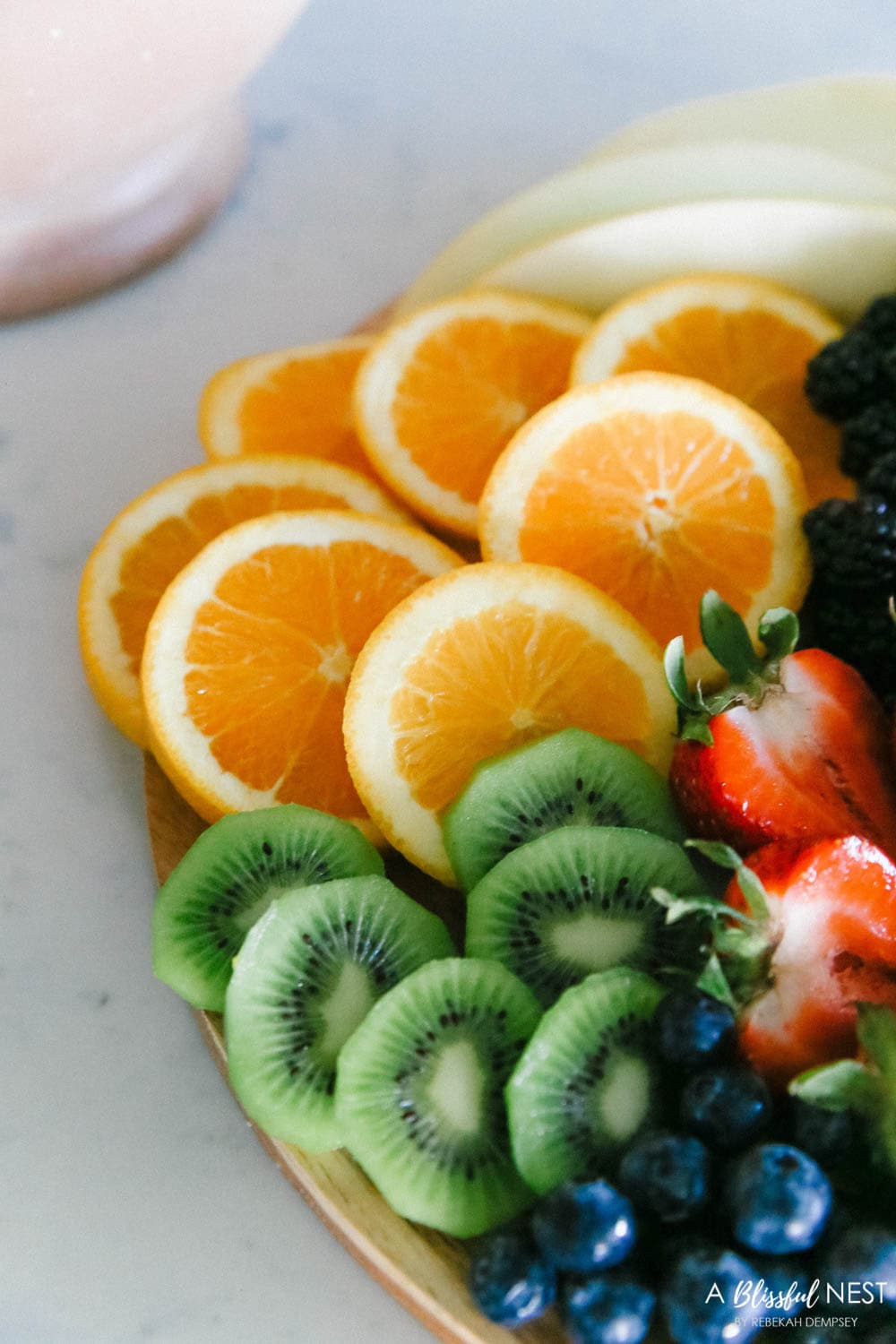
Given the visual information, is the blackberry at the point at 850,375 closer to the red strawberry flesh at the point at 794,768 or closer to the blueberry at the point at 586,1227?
the red strawberry flesh at the point at 794,768

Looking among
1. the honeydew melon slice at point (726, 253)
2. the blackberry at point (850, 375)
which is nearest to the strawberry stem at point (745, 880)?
the blackberry at point (850, 375)

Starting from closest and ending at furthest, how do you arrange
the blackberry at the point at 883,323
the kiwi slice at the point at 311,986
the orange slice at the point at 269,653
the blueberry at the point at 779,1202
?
the blueberry at the point at 779,1202 → the kiwi slice at the point at 311,986 → the orange slice at the point at 269,653 → the blackberry at the point at 883,323

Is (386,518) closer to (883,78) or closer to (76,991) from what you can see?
(76,991)

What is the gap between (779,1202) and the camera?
1.99 ft

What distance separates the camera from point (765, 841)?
802 mm

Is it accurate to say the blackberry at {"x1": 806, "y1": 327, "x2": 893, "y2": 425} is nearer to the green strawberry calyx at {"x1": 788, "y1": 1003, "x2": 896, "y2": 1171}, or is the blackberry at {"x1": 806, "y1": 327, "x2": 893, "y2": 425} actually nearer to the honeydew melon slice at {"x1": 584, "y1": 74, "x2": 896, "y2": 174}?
the honeydew melon slice at {"x1": 584, "y1": 74, "x2": 896, "y2": 174}

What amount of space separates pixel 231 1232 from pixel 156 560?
48 centimetres

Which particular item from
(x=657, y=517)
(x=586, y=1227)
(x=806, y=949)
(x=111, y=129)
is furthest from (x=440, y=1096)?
(x=111, y=129)

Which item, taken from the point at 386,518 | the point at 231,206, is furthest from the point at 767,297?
the point at 231,206

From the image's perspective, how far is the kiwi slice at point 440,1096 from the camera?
27.1 inches

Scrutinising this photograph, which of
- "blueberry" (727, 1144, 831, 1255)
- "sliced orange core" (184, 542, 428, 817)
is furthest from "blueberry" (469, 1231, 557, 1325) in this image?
"sliced orange core" (184, 542, 428, 817)

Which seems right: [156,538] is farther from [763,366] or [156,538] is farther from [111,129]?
[763,366]

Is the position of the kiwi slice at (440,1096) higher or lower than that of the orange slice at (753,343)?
lower

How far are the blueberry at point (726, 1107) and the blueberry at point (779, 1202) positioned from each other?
0.02 meters
